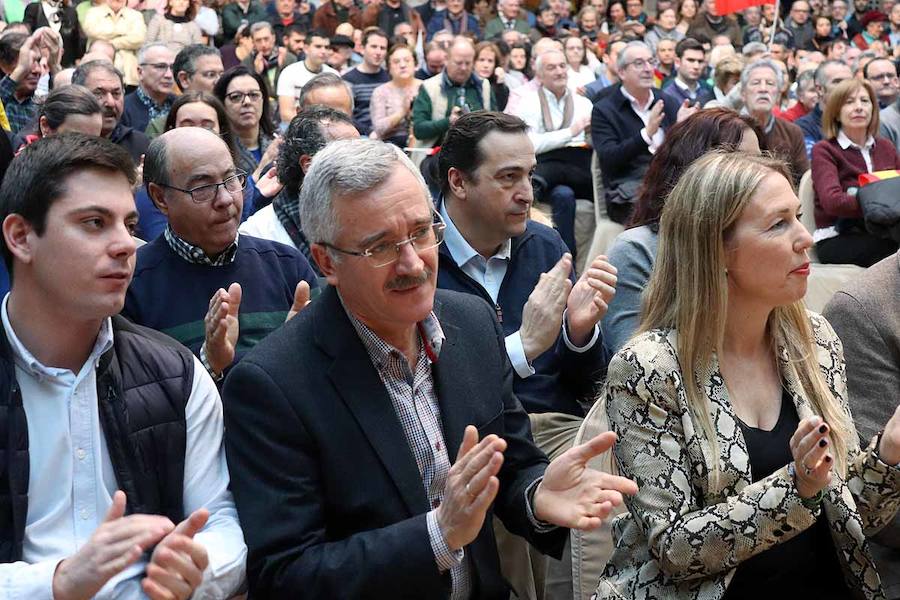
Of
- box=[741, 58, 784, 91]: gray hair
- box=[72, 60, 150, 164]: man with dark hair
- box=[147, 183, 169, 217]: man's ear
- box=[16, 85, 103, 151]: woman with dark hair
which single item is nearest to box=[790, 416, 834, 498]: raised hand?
box=[147, 183, 169, 217]: man's ear

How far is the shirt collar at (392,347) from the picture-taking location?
2.15m

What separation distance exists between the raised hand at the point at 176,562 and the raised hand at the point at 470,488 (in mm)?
403

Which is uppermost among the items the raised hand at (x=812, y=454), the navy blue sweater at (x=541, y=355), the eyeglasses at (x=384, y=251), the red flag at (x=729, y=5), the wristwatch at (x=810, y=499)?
the eyeglasses at (x=384, y=251)

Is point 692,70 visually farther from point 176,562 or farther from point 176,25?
point 176,562

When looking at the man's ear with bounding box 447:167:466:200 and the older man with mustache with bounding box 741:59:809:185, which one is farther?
the older man with mustache with bounding box 741:59:809:185

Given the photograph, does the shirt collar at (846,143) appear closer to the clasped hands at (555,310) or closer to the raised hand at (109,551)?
the clasped hands at (555,310)

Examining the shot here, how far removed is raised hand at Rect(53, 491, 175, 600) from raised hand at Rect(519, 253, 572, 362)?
148 cm

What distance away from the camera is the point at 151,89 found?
7039 millimetres

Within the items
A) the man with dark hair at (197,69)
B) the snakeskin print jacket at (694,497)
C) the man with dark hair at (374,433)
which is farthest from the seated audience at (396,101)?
the man with dark hair at (374,433)

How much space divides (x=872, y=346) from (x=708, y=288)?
58 centimetres

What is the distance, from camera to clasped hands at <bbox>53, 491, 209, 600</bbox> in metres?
1.74

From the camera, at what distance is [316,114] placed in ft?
14.2

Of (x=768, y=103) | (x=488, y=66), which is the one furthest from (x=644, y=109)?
(x=488, y=66)

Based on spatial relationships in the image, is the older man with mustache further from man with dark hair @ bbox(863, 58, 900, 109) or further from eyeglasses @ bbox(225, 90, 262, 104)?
eyeglasses @ bbox(225, 90, 262, 104)
